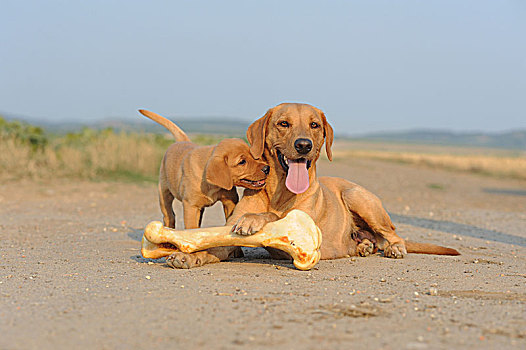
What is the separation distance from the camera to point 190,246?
520 cm

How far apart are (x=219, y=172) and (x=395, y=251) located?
2213mm

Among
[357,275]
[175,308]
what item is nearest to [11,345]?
[175,308]

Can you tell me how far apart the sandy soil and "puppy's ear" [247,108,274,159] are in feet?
3.66

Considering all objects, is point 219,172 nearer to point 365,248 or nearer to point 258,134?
point 258,134

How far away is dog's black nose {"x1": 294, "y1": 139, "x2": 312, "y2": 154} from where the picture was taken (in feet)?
16.7

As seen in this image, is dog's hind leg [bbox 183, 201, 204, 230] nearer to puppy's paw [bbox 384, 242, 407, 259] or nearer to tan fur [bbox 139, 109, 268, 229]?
tan fur [bbox 139, 109, 268, 229]

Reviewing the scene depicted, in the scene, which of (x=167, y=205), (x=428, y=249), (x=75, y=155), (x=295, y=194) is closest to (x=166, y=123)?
(x=167, y=205)

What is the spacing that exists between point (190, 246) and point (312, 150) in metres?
1.44

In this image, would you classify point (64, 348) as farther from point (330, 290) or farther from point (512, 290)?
point (512, 290)

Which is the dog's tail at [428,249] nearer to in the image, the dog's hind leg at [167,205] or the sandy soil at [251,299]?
the sandy soil at [251,299]

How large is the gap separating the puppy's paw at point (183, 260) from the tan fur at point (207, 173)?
0.87 metres

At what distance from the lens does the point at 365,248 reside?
21.4ft

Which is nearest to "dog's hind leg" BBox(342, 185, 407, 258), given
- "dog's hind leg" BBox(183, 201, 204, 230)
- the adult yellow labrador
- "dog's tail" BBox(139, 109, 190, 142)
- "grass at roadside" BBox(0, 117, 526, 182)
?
the adult yellow labrador

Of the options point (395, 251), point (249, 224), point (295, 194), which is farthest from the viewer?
point (395, 251)
